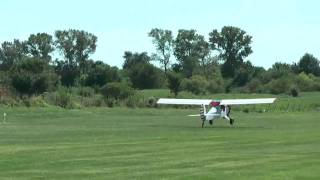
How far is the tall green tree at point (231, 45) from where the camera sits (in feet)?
624

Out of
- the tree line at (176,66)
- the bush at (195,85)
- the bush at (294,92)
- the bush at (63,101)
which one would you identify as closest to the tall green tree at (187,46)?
the tree line at (176,66)

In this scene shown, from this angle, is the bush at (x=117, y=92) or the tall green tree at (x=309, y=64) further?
the tall green tree at (x=309, y=64)

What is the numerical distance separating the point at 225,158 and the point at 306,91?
12185cm

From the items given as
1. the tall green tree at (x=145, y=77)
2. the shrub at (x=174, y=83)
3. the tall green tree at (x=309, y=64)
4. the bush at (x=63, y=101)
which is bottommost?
the bush at (x=63, y=101)

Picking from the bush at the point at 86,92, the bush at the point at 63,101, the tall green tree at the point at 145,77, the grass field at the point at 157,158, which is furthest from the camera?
the tall green tree at the point at 145,77

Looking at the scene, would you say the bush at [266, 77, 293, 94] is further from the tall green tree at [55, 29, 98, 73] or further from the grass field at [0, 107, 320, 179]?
the grass field at [0, 107, 320, 179]

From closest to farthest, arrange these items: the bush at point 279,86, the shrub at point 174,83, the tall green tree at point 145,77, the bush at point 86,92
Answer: the bush at point 86,92
the shrub at point 174,83
the bush at point 279,86
the tall green tree at point 145,77

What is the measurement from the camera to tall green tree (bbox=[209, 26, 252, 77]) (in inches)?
7490

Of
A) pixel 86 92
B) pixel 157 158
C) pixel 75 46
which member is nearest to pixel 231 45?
pixel 75 46

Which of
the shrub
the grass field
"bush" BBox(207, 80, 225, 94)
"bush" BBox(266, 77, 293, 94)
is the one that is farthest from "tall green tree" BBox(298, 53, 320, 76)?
the grass field

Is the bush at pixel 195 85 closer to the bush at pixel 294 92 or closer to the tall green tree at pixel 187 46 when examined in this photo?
the bush at pixel 294 92

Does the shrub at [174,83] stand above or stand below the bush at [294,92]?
above

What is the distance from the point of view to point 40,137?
124 ft

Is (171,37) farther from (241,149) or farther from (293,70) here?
(241,149)
